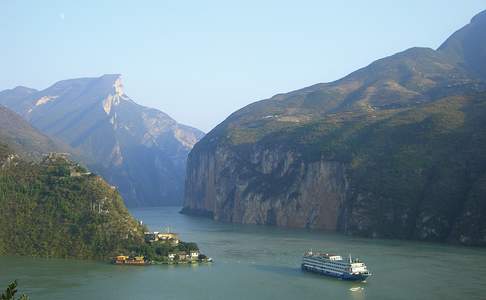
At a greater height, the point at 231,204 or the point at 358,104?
the point at 358,104

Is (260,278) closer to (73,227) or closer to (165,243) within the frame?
(165,243)

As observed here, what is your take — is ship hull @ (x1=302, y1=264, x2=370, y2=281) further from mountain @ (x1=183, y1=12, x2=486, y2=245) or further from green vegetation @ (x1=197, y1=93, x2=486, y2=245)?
mountain @ (x1=183, y1=12, x2=486, y2=245)

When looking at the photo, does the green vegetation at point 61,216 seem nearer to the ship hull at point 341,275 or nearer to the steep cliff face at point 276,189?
the ship hull at point 341,275

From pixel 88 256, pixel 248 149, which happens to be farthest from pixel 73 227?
pixel 248 149

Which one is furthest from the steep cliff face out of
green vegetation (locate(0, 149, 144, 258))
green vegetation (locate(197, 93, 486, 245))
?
green vegetation (locate(0, 149, 144, 258))

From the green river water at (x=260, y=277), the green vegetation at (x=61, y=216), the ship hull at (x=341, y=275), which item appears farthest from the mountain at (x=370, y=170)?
the green vegetation at (x=61, y=216)
